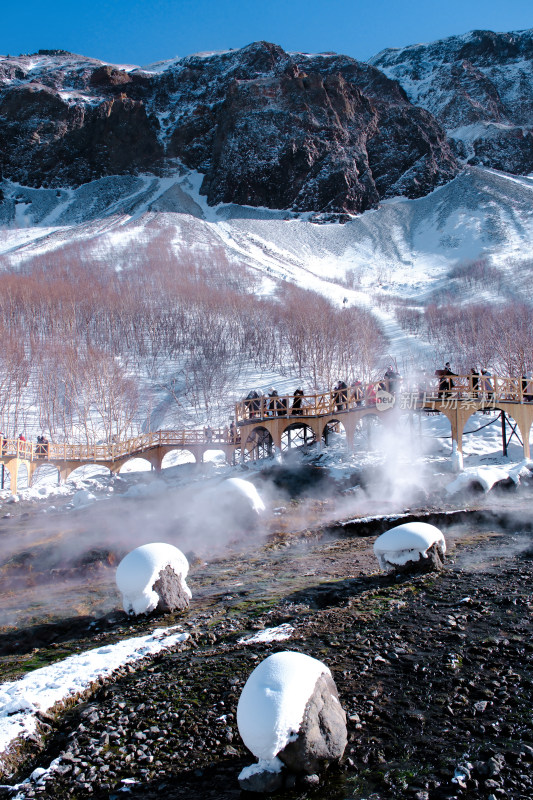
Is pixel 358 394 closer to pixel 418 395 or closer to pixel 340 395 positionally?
pixel 340 395

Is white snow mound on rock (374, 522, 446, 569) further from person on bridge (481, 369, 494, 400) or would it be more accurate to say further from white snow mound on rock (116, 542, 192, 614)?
person on bridge (481, 369, 494, 400)

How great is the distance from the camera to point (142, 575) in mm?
10375

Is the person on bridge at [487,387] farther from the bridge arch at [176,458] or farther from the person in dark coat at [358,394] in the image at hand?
the bridge arch at [176,458]

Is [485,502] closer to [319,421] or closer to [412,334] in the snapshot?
[319,421]

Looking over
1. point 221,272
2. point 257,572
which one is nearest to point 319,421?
point 257,572

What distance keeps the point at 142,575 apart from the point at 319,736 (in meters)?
5.66

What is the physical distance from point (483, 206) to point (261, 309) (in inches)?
2622

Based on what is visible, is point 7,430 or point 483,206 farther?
point 483,206

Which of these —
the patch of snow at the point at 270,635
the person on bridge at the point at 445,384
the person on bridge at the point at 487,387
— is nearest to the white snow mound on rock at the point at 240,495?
the person on bridge at the point at 445,384

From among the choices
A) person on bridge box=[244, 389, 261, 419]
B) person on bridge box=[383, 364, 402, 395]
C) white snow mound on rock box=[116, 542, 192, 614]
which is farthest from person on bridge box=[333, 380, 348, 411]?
white snow mound on rock box=[116, 542, 192, 614]

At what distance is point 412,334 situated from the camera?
66188mm

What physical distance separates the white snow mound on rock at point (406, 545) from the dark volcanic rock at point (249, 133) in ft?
408

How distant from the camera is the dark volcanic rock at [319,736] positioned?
210 inches

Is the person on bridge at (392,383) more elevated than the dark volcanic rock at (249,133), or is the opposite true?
the dark volcanic rock at (249,133)
